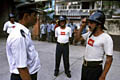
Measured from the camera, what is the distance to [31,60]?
183 cm

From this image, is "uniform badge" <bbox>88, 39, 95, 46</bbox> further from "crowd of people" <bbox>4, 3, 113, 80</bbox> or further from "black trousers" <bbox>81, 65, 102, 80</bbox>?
"black trousers" <bbox>81, 65, 102, 80</bbox>

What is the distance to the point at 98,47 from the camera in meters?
2.44

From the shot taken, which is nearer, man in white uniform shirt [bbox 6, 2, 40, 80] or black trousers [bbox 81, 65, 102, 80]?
man in white uniform shirt [bbox 6, 2, 40, 80]

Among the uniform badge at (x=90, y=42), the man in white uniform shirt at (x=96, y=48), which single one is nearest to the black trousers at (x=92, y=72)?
the man in white uniform shirt at (x=96, y=48)

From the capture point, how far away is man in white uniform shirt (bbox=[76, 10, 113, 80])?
2.36m

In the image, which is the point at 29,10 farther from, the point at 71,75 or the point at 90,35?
the point at 71,75

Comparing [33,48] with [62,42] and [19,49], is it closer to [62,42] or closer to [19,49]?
[19,49]

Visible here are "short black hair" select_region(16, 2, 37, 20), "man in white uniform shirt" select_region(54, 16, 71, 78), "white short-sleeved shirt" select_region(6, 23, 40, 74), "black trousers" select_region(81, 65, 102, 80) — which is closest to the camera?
"white short-sleeved shirt" select_region(6, 23, 40, 74)

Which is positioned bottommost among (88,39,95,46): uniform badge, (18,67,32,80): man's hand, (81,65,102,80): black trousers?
(81,65,102,80): black trousers

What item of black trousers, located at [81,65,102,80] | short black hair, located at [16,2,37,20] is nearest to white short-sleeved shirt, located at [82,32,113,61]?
black trousers, located at [81,65,102,80]

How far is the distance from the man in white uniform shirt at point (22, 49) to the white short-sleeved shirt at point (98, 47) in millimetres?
958

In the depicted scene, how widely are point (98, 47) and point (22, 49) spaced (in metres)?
1.27

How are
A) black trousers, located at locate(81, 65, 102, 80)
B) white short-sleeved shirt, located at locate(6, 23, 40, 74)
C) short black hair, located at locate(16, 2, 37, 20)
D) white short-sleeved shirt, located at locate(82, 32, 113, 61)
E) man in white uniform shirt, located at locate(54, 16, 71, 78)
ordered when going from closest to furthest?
white short-sleeved shirt, located at locate(6, 23, 40, 74) < short black hair, located at locate(16, 2, 37, 20) < white short-sleeved shirt, located at locate(82, 32, 113, 61) < black trousers, located at locate(81, 65, 102, 80) < man in white uniform shirt, located at locate(54, 16, 71, 78)

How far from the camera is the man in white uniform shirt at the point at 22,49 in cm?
162
